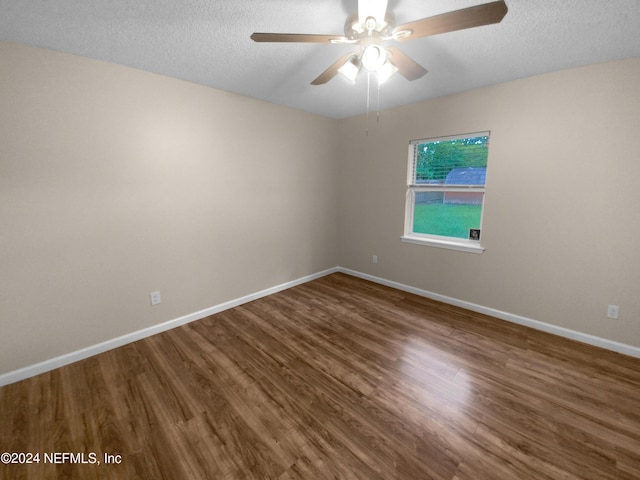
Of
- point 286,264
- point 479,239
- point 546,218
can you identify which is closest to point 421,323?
point 479,239

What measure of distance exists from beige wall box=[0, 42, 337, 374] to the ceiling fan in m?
1.55

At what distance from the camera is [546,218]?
96.5 inches

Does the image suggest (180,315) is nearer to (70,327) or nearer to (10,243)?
(70,327)

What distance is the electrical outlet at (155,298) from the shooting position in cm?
250

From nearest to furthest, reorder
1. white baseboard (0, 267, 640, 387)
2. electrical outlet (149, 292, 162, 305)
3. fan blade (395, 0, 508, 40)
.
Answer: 1. fan blade (395, 0, 508, 40)
2. white baseboard (0, 267, 640, 387)
3. electrical outlet (149, 292, 162, 305)

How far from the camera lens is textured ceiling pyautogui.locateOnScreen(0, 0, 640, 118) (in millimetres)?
1460

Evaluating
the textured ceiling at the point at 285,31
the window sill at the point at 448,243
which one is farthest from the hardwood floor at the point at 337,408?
the textured ceiling at the point at 285,31

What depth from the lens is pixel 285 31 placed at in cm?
171

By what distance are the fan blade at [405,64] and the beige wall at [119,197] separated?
1.85 meters

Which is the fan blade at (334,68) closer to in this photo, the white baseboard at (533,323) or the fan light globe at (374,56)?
the fan light globe at (374,56)

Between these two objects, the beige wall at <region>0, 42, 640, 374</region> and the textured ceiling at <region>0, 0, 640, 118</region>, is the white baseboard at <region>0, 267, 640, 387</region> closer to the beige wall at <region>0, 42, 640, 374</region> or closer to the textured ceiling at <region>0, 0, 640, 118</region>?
the beige wall at <region>0, 42, 640, 374</region>

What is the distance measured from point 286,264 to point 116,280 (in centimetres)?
189

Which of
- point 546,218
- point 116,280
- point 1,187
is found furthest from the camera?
point 546,218

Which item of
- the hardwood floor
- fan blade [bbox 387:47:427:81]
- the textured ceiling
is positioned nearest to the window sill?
the hardwood floor
